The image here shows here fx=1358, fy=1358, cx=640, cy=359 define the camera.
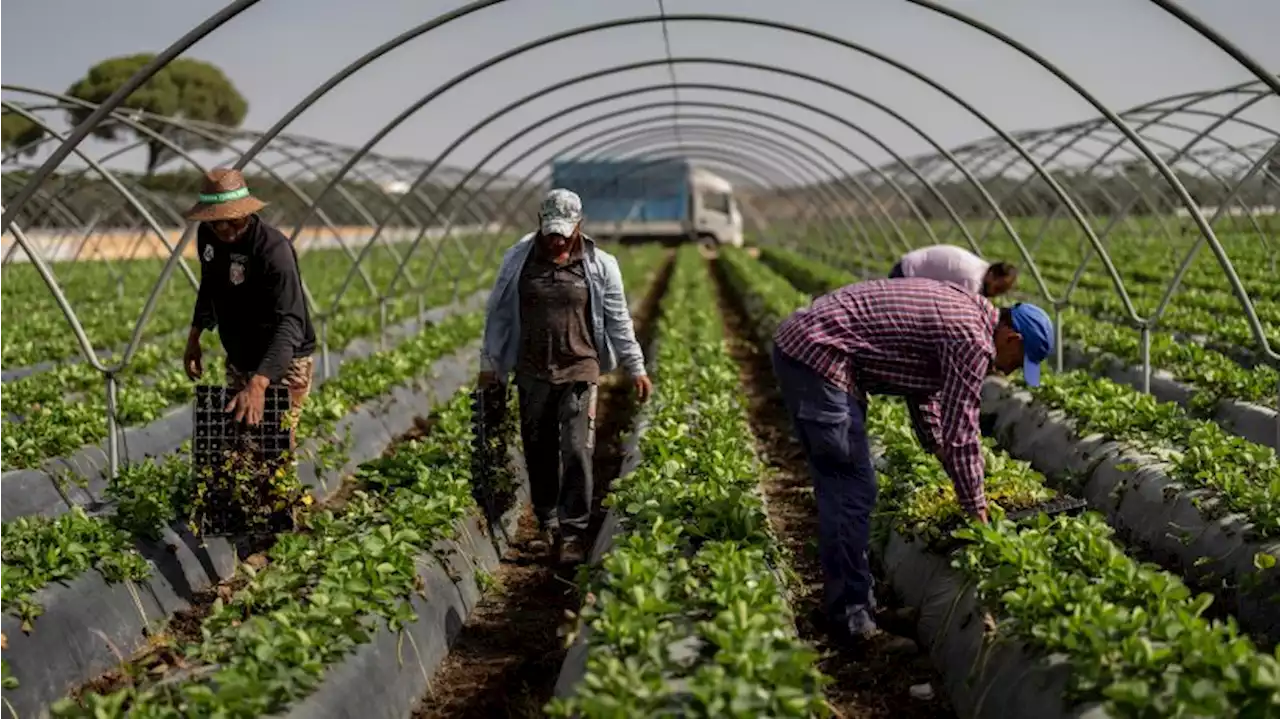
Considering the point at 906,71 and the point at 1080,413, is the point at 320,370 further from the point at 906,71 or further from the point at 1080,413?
the point at 1080,413

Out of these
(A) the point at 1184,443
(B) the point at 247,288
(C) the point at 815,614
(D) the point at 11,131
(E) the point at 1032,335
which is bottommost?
(C) the point at 815,614

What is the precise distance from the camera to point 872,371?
5.63m

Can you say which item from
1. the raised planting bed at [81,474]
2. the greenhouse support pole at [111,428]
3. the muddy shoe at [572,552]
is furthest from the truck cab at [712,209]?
the muddy shoe at [572,552]

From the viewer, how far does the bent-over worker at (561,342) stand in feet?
23.4

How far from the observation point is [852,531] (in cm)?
564

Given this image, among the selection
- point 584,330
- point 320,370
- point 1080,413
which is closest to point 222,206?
point 584,330

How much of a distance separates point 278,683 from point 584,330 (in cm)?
324

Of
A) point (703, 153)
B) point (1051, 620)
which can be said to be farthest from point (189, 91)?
point (1051, 620)

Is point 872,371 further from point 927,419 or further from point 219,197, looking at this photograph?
point 219,197

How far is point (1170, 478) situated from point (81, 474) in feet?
21.3

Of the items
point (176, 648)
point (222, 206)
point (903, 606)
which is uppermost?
point (222, 206)

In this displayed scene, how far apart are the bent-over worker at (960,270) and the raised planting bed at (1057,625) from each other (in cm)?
229

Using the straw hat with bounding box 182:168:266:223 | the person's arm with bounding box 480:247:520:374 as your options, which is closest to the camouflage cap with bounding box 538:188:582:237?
the person's arm with bounding box 480:247:520:374

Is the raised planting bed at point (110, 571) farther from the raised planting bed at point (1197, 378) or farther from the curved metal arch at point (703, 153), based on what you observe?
the curved metal arch at point (703, 153)
